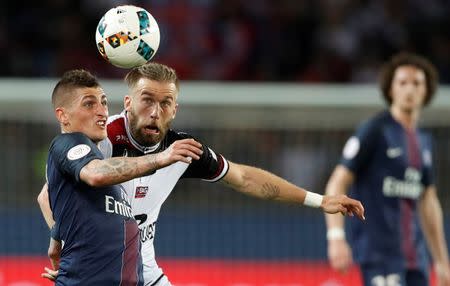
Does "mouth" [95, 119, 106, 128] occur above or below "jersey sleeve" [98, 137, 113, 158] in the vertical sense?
below

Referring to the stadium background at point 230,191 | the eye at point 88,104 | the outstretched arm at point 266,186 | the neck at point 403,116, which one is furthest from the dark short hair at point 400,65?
the eye at point 88,104

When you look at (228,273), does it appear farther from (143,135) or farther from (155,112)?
(155,112)

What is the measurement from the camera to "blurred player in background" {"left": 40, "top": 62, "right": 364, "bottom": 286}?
6.41m

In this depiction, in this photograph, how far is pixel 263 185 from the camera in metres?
6.77

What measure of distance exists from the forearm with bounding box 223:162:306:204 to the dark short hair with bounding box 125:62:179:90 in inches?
27.0

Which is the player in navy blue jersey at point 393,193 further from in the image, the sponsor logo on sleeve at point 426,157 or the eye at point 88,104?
the eye at point 88,104

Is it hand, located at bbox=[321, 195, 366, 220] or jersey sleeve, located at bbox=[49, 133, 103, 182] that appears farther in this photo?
hand, located at bbox=[321, 195, 366, 220]

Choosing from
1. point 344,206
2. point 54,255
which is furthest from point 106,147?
point 344,206

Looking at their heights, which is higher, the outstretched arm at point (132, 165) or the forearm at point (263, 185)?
the forearm at point (263, 185)

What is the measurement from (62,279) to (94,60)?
837 cm

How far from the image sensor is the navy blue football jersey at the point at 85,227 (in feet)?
19.3

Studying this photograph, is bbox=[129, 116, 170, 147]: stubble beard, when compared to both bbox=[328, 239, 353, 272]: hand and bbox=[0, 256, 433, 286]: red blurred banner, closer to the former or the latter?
bbox=[328, 239, 353, 272]: hand

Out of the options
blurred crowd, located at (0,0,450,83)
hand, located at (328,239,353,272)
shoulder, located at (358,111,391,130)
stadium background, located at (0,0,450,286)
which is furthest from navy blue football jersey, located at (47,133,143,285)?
blurred crowd, located at (0,0,450,83)

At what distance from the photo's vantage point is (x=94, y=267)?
589 cm
